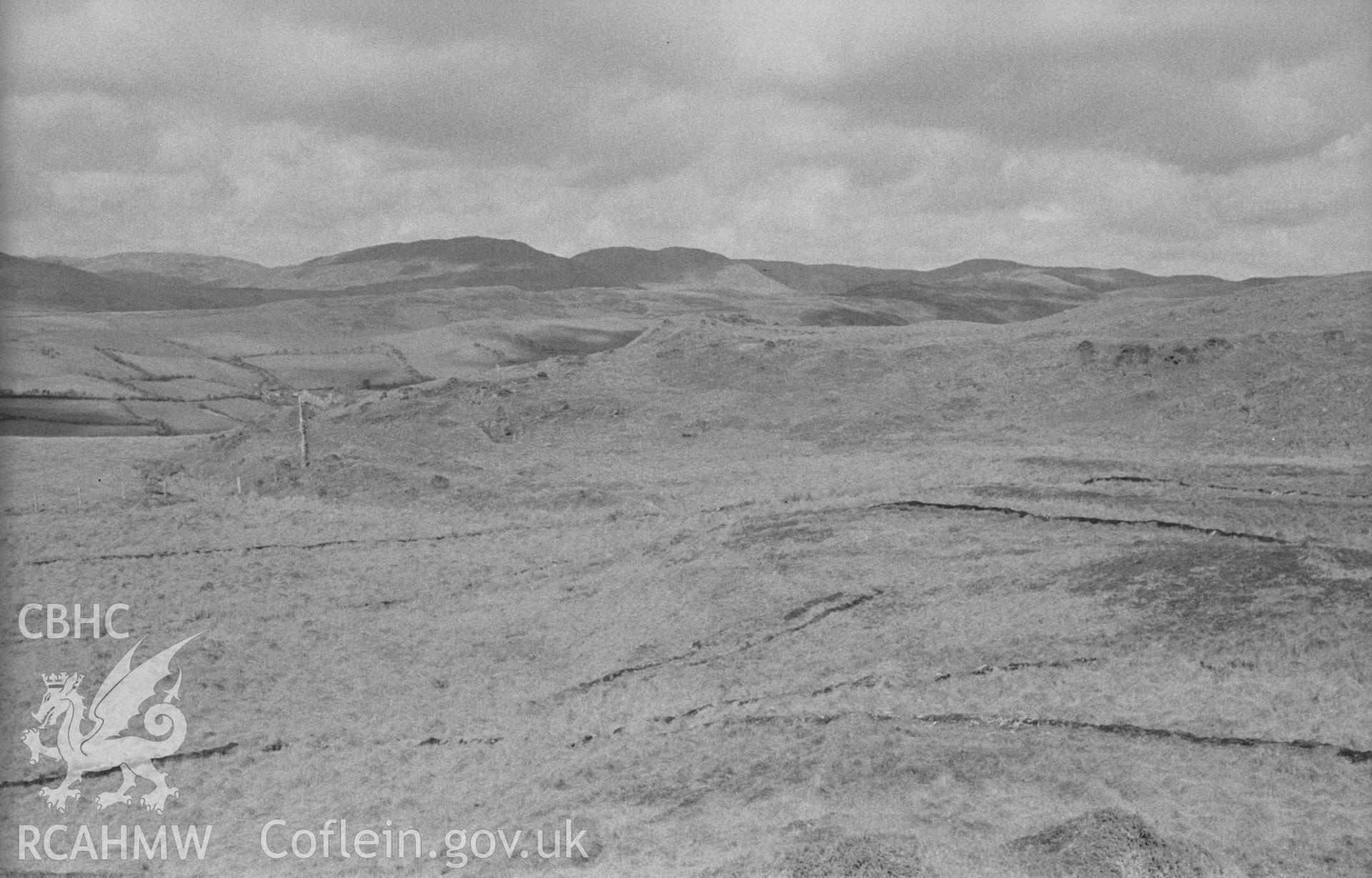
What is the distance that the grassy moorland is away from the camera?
675 inches

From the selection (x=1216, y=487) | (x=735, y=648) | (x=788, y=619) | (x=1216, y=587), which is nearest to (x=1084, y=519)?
(x=1216, y=487)

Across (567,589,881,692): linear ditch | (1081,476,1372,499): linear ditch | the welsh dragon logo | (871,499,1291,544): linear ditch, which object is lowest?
the welsh dragon logo

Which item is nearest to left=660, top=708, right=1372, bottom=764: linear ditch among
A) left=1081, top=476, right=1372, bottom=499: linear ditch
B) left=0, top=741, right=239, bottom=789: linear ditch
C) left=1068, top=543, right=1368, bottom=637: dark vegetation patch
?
left=1068, top=543, right=1368, bottom=637: dark vegetation patch

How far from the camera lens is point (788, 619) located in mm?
28500

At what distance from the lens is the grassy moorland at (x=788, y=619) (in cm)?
1716

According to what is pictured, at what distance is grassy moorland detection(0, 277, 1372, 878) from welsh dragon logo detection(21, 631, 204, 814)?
420 mm

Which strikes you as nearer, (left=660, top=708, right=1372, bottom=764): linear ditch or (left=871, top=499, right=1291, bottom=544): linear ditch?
(left=660, top=708, right=1372, bottom=764): linear ditch

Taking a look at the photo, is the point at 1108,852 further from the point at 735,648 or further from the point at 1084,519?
the point at 1084,519

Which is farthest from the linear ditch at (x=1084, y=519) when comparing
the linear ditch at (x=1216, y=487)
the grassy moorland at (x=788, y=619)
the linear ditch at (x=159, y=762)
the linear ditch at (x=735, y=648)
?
the linear ditch at (x=159, y=762)

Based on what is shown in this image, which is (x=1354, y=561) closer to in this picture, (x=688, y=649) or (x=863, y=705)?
(x=863, y=705)

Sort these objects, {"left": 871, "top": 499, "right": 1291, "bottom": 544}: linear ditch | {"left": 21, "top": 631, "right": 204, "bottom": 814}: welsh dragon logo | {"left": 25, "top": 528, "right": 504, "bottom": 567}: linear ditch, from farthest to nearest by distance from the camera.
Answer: {"left": 25, "top": 528, "right": 504, "bottom": 567}: linear ditch
{"left": 871, "top": 499, "right": 1291, "bottom": 544}: linear ditch
{"left": 21, "top": 631, "right": 204, "bottom": 814}: welsh dragon logo

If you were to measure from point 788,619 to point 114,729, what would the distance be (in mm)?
14971

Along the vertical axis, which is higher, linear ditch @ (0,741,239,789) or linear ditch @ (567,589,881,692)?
linear ditch @ (567,589,881,692)

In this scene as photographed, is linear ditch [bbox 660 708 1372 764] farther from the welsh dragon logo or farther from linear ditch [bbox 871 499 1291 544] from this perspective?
linear ditch [bbox 871 499 1291 544]
